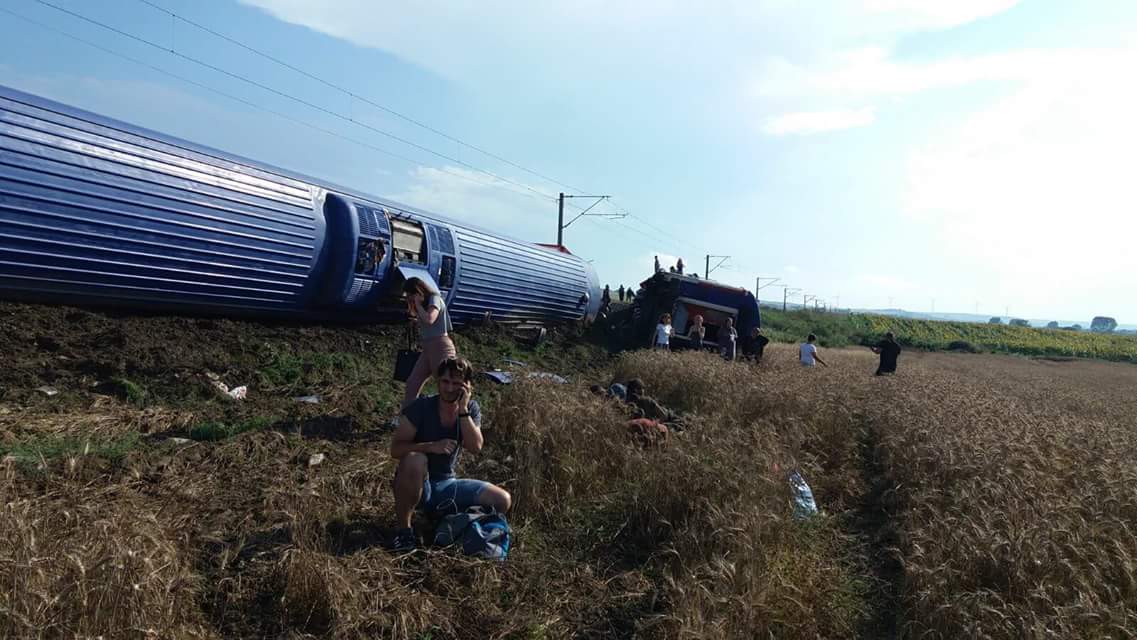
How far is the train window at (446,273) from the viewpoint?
42.5ft

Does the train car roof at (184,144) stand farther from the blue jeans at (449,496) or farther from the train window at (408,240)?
the blue jeans at (449,496)

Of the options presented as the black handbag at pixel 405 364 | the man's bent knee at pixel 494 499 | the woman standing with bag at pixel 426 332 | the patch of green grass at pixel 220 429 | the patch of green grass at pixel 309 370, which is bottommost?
the patch of green grass at pixel 220 429

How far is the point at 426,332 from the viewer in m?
6.14

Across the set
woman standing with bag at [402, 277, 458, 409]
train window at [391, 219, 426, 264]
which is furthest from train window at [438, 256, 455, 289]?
woman standing with bag at [402, 277, 458, 409]

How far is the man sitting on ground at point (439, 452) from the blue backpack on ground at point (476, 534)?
0.36ft

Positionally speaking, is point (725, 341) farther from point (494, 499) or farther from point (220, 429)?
point (494, 499)

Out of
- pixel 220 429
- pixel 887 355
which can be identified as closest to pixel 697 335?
pixel 887 355

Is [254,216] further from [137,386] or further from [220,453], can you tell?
[220,453]

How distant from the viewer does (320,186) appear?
1089 cm

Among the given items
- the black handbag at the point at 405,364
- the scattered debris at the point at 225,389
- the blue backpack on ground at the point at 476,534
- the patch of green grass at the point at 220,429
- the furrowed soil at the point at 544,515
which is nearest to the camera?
the furrowed soil at the point at 544,515

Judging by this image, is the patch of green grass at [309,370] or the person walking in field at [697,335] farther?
the person walking in field at [697,335]

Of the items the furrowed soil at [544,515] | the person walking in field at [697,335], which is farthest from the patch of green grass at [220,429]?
the person walking in field at [697,335]

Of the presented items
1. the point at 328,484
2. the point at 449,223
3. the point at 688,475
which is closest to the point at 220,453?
the point at 328,484

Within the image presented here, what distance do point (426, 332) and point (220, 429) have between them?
1.92 metres
